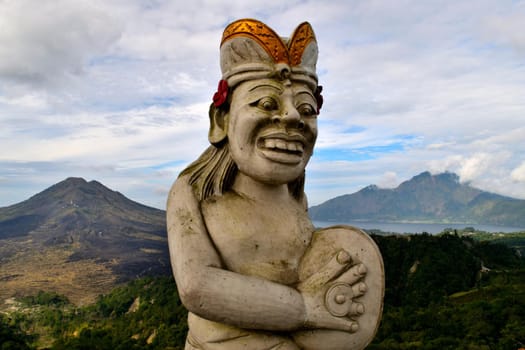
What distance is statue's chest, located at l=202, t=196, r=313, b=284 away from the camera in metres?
3.05

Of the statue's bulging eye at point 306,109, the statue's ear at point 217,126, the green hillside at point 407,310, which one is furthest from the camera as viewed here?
the green hillside at point 407,310

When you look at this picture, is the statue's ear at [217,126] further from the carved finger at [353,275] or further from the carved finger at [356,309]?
the carved finger at [356,309]

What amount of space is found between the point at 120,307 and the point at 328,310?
2819 inches

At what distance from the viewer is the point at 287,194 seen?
3.48 metres

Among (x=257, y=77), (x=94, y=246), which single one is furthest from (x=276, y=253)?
(x=94, y=246)

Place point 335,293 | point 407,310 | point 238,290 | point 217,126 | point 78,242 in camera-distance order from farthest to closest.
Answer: point 78,242, point 407,310, point 217,126, point 335,293, point 238,290

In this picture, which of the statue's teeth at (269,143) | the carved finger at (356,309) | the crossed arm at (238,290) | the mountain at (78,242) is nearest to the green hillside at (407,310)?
the mountain at (78,242)

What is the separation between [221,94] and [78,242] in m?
123

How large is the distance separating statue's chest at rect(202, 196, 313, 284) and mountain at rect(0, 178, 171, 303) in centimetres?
7671

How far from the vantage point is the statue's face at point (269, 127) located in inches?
119

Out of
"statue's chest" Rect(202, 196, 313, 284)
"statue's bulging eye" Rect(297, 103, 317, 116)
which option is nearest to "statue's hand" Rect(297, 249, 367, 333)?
"statue's chest" Rect(202, 196, 313, 284)

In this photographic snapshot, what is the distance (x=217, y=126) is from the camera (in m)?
3.32

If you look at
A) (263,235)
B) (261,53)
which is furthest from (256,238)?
(261,53)

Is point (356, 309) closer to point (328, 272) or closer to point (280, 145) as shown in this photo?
point (328, 272)
